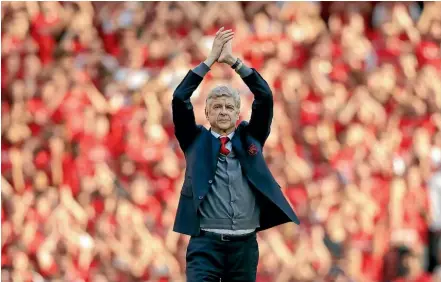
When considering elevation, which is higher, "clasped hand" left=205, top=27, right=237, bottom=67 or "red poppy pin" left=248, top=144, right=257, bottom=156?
"clasped hand" left=205, top=27, right=237, bottom=67

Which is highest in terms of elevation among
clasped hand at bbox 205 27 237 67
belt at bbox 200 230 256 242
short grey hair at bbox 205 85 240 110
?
clasped hand at bbox 205 27 237 67

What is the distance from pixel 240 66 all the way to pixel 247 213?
42 cm

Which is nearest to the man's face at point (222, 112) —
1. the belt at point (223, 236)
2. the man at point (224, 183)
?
the man at point (224, 183)

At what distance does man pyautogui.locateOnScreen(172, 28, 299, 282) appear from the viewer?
10.1 feet

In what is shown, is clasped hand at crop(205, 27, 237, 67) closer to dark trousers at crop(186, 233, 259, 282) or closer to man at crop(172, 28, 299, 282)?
man at crop(172, 28, 299, 282)

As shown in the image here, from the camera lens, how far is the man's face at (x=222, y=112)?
311 cm

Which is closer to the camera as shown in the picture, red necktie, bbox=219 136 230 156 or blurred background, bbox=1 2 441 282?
red necktie, bbox=219 136 230 156

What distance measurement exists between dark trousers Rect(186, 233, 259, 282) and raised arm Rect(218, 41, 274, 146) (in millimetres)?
311

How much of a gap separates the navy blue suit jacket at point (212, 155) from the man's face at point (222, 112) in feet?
0.15

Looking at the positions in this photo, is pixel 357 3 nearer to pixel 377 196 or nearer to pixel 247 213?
pixel 377 196

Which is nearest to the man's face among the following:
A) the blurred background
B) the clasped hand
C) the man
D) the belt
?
the man

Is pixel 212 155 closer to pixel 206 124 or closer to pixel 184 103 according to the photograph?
pixel 184 103

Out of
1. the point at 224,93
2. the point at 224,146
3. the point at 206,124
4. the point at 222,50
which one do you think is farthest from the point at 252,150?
the point at 206,124

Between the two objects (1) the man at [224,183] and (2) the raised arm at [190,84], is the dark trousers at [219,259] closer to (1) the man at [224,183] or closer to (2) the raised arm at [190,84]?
(1) the man at [224,183]
